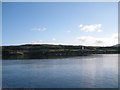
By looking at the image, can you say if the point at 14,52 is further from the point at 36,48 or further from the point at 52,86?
the point at 52,86

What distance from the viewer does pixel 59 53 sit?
6306 cm

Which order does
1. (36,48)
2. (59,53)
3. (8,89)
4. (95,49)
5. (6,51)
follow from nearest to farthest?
(8,89) < (6,51) < (59,53) < (36,48) < (95,49)

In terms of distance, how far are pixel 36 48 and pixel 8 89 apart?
5662 centimetres

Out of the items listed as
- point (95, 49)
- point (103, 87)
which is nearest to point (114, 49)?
point (95, 49)

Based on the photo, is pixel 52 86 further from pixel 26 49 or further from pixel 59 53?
pixel 26 49

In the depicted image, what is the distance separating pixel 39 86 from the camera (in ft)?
40.1

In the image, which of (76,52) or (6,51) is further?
(76,52)

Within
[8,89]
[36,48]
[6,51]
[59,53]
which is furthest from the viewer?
[36,48]

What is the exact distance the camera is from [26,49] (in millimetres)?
65562

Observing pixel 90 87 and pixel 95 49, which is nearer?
pixel 90 87

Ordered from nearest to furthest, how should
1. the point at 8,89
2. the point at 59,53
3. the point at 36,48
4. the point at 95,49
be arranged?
the point at 8,89, the point at 59,53, the point at 36,48, the point at 95,49

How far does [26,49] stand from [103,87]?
56.9m

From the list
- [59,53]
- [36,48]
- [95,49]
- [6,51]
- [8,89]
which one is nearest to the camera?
[8,89]

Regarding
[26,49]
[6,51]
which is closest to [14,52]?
[6,51]
